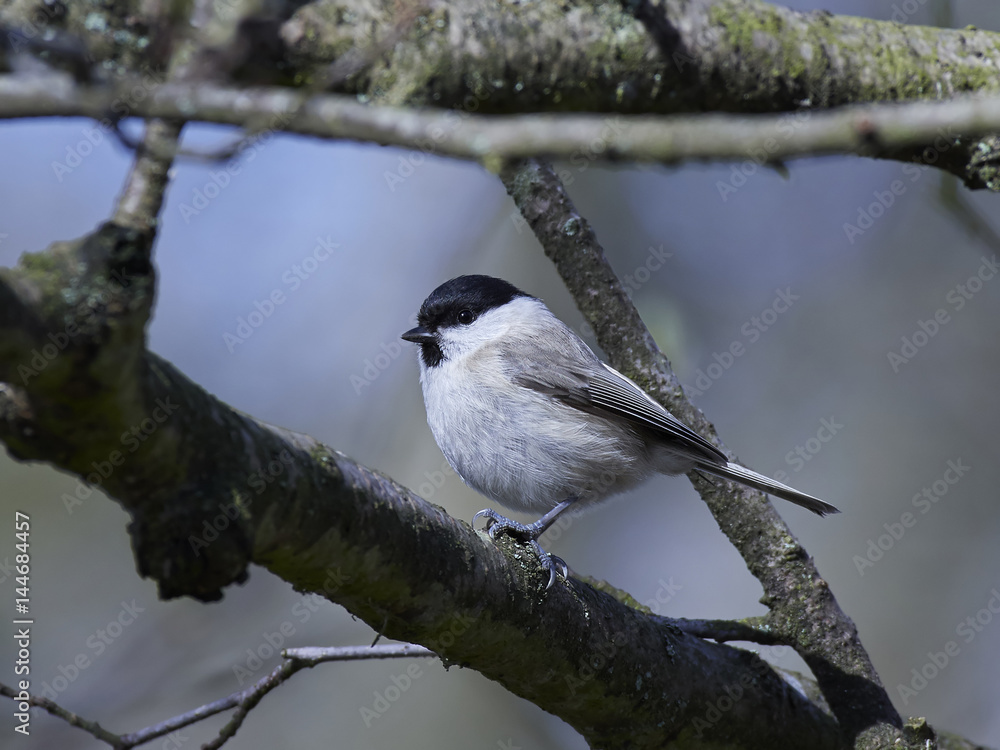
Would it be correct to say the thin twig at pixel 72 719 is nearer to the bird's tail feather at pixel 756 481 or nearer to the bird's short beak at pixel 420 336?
the bird's short beak at pixel 420 336

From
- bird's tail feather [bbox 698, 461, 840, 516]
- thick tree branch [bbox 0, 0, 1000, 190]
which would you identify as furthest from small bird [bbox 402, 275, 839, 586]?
thick tree branch [bbox 0, 0, 1000, 190]

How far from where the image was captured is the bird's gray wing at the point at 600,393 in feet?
11.0

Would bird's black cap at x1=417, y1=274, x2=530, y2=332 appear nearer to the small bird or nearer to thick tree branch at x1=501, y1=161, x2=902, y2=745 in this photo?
the small bird

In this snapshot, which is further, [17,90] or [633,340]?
[633,340]

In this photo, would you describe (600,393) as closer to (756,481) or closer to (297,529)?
(756,481)

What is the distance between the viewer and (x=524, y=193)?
3.27m

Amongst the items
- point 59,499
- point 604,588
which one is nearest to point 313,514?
point 604,588

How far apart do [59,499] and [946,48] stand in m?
6.01

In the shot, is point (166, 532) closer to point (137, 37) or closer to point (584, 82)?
point (137, 37)

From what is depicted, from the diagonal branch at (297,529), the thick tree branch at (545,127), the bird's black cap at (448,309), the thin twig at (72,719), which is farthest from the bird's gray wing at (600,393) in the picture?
the thick tree branch at (545,127)

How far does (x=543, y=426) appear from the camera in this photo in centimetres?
335

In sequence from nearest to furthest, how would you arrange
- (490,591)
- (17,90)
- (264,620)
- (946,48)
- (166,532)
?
(17,90) → (166,532) → (490,591) → (946,48) → (264,620)

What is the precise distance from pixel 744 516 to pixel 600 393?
85 cm

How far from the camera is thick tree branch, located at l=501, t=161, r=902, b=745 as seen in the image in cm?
288
